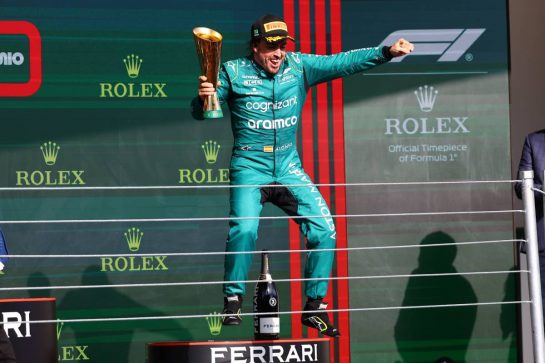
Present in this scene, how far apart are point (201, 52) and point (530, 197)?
1426 millimetres

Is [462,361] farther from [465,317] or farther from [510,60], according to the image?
[510,60]

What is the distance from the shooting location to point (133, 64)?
21.4ft

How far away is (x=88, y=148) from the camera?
645cm

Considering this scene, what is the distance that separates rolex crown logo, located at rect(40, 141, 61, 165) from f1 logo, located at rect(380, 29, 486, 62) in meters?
1.98

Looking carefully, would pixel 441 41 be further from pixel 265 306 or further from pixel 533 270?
pixel 533 270

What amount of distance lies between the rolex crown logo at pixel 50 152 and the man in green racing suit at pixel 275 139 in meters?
1.36

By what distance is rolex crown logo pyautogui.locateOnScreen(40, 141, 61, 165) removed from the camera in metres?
6.39

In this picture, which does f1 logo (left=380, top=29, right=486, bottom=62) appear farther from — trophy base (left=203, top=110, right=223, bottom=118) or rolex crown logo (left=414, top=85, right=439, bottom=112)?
trophy base (left=203, top=110, right=223, bottom=118)

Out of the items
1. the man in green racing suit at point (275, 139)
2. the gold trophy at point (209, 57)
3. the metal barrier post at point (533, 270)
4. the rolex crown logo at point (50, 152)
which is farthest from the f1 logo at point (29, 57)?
the metal barrier post at point (533, 270)

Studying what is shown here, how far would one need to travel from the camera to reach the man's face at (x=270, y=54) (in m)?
5.36

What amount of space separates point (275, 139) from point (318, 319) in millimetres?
840

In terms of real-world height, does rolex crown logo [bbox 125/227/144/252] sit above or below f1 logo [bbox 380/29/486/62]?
below

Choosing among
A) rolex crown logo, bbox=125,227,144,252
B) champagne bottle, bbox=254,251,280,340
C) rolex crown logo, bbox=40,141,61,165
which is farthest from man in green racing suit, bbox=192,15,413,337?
rolex crown logo, bbox=40,141,61,165

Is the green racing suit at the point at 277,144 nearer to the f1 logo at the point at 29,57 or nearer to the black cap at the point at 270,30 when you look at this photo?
the black cap at the point at 270,30
